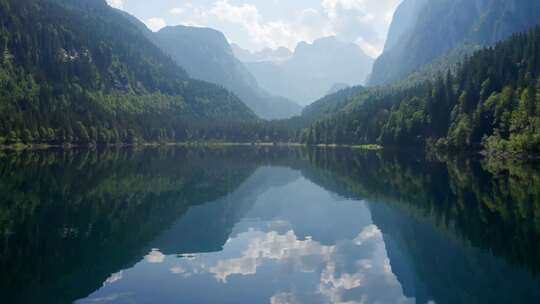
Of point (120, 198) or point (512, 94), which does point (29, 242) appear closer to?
point (120, 198)

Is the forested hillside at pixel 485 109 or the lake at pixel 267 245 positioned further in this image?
the forested hillside at pixel 485 109

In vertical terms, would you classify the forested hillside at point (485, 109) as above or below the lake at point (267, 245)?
above

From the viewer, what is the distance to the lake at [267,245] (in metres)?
22.5

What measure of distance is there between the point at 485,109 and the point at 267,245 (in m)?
124

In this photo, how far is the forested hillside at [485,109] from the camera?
115219mm

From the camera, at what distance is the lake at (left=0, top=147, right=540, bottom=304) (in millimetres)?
22484

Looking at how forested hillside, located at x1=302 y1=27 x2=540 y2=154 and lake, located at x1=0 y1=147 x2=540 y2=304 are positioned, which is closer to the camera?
lake, located at x1=0 y1=147 x2=540 y2=304

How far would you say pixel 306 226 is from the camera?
40.3 meters

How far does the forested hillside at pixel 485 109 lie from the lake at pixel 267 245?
63.1 meters

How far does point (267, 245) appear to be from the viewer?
3309 cm

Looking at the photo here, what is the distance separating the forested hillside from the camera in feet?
378

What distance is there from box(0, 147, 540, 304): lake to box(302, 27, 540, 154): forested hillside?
2484 inches

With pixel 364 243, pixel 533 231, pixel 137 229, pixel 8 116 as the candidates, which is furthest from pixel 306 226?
pixel 8 116

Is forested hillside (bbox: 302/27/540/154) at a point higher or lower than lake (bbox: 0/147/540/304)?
higher
